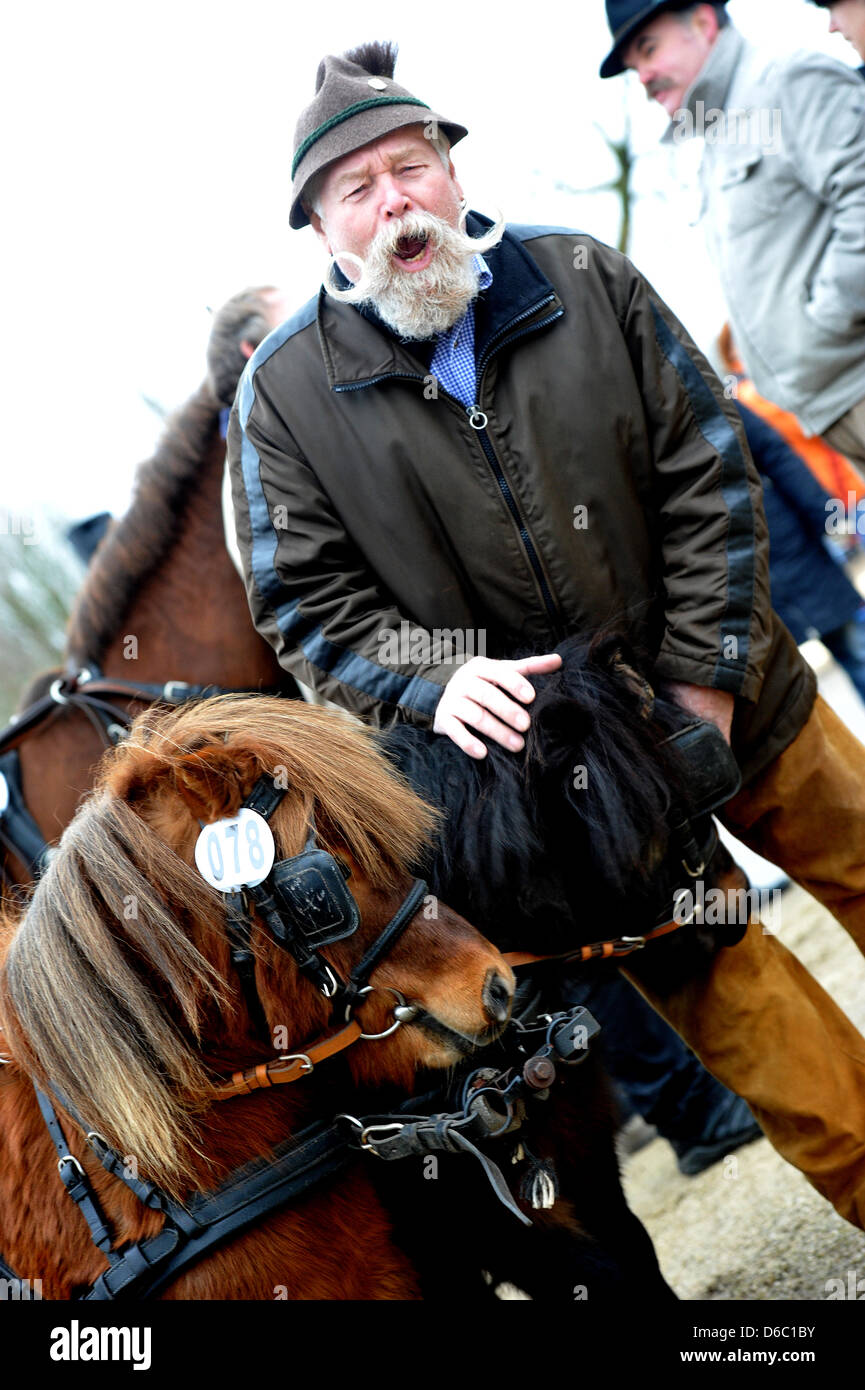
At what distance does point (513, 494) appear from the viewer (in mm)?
2217

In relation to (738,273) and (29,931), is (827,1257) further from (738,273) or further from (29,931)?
(738,273)

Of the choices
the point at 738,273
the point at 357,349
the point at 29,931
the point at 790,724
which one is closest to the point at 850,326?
the point at 738,273

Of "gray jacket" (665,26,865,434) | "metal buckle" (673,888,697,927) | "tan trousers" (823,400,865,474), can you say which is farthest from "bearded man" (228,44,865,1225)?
"tan trousers" (823,400,865,474)

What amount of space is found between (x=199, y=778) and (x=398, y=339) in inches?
40.6

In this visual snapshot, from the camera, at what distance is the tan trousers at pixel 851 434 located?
3.46m

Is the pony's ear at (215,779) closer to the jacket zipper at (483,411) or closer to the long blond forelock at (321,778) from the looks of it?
the long blond forelock at (321,778)

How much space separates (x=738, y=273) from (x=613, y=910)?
2.27 meters

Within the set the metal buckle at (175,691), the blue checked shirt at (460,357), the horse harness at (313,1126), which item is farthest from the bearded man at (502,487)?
the metal buckle at (175,691)

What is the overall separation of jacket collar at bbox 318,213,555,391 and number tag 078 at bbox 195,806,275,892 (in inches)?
38.0

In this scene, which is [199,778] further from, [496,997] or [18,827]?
[18,827]

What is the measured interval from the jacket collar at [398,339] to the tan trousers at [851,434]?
1.57 meters

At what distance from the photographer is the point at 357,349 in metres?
2.28

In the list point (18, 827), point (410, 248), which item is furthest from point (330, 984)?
point (18, 827)
